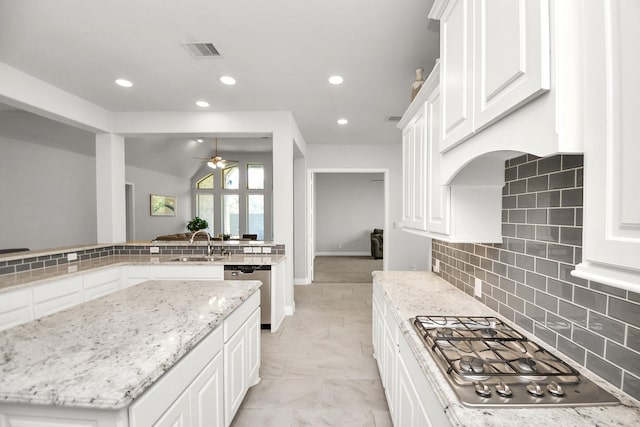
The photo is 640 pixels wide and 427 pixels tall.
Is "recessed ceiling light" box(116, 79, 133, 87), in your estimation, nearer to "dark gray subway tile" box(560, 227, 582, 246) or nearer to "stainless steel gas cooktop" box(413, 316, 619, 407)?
"stainless steel gas cooktop" box(413, 316, 619, 407)

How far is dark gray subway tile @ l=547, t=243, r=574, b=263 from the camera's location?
44.0 inches

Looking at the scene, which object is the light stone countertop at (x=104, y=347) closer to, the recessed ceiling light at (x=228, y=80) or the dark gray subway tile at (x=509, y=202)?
the dark gray subway tile at (x=509, y=202)

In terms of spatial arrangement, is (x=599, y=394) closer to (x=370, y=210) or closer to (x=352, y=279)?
(x=352, y=279)

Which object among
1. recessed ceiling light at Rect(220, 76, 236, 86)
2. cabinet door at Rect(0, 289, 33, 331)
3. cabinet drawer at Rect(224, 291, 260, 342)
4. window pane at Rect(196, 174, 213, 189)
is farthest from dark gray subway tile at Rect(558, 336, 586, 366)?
window pane at Rect(196, 174, 213, 189)

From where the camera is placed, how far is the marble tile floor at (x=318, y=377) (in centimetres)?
201

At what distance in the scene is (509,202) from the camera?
60.8 inches

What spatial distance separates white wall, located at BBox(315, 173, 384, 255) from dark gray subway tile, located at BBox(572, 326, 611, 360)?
863 cm

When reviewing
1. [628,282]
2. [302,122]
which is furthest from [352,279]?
[628,282]

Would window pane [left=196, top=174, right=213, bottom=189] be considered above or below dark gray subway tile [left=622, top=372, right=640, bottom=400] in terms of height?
above

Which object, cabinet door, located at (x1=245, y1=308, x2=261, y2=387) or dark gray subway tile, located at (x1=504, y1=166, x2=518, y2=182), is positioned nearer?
dark gray subway tile, located at (x1=504, y1=166, x2=518, y2=182)

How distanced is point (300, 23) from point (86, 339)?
215cm

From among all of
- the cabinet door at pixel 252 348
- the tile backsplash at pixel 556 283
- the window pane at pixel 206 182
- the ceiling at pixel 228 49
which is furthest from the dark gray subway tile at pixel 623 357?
the window pane at pixel 206 182

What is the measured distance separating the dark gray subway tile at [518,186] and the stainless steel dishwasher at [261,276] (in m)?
2.59

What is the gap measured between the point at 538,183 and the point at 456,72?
0.60 meters
